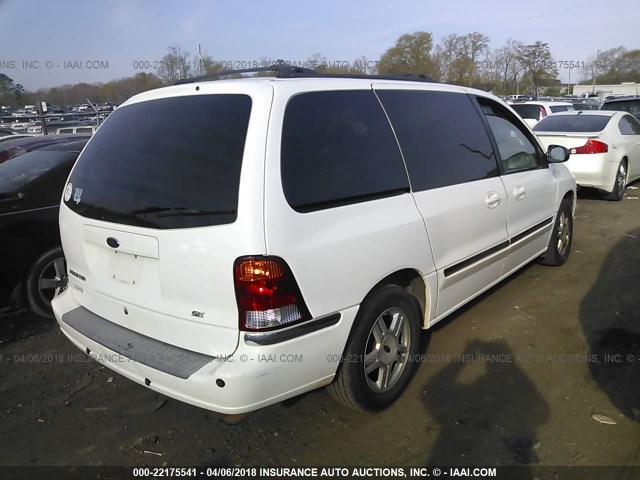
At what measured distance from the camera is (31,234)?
A: 4.05 m

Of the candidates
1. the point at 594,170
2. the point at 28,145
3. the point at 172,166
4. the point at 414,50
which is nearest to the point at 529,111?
the point at 594,170

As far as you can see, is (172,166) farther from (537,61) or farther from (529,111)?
(537,61)

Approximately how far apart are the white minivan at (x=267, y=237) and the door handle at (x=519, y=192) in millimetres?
774

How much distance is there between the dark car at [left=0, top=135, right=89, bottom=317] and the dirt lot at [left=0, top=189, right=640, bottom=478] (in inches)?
14.5

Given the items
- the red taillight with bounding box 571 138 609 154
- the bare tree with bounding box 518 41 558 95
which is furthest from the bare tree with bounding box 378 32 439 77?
the red taillight with bounding box 571 138 609 154

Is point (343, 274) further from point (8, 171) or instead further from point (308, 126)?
point (8, 171)

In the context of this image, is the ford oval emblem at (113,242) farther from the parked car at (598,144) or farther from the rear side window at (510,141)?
the parked car at (598,144)

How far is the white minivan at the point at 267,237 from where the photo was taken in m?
2.17

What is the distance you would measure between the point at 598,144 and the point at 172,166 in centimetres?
805

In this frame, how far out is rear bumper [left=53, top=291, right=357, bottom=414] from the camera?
7.09 feet

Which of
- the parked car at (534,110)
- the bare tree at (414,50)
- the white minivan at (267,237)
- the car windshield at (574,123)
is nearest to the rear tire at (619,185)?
the car windshield at (574,123)

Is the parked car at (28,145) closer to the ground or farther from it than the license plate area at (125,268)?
farther from it

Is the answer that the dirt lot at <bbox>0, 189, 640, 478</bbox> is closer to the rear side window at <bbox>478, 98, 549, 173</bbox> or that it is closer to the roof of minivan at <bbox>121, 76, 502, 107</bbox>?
the rear side window at <bbox>478, 98, 549, 173</bbox>

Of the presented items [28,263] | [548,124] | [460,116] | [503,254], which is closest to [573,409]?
[503,254]
